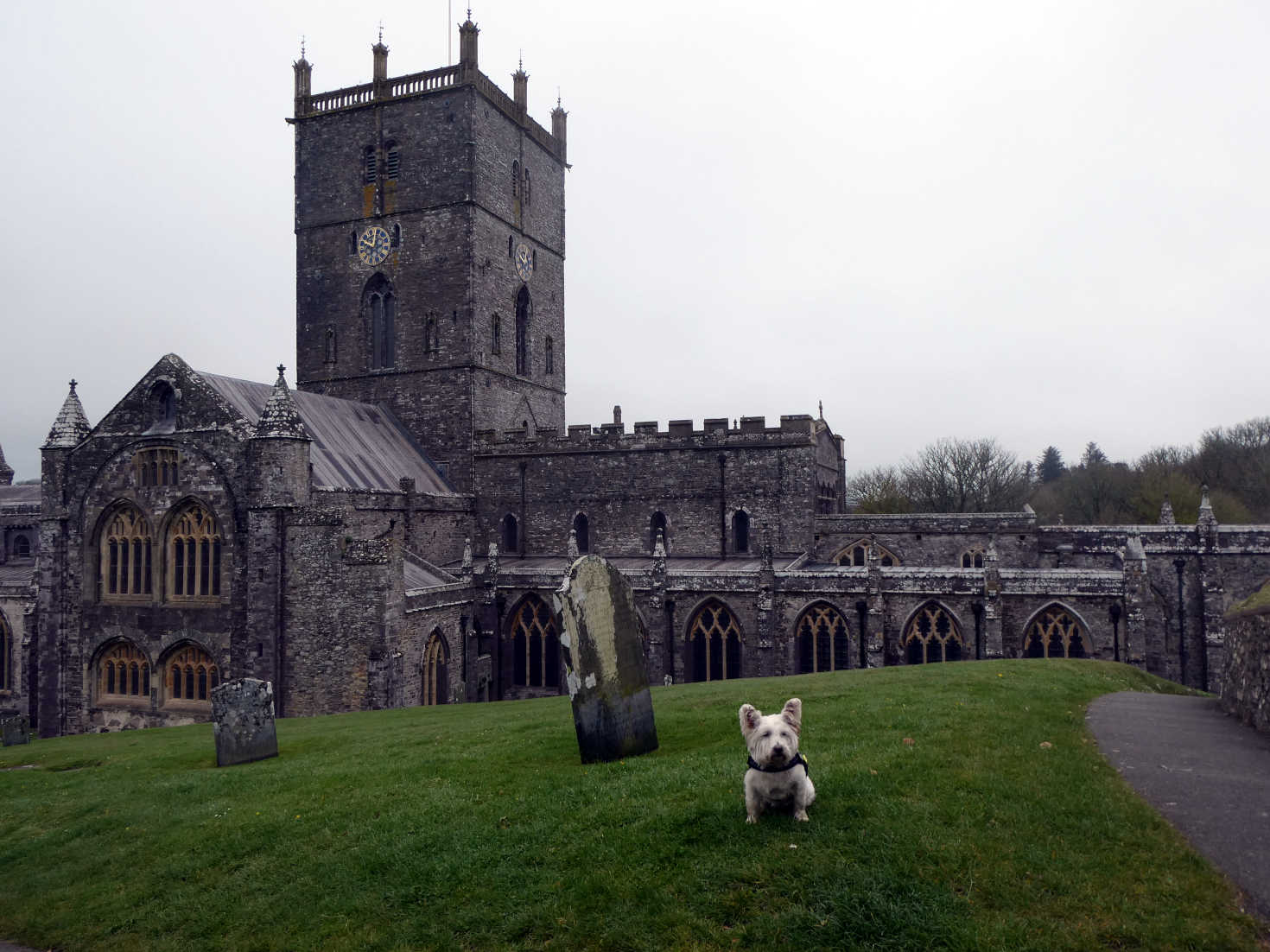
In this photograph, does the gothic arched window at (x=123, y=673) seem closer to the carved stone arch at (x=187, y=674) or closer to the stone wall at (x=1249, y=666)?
the carved stone arch at (x=187, y=674)

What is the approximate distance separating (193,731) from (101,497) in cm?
989

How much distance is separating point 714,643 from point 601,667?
16.5 m

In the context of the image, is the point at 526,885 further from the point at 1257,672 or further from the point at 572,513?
the point at 572,513

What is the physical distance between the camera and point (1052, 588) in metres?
24.2

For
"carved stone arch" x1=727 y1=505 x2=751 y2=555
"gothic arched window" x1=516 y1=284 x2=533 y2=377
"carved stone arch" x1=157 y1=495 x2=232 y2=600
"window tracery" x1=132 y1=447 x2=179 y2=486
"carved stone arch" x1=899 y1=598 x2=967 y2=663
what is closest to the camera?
"carved stone arch" x1=899 y1=598 x2=967 y2=663

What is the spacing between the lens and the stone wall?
475 inches

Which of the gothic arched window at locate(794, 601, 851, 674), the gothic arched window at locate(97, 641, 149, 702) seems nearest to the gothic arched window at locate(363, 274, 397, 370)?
the gothic arched window at locate(97, 641, 149, 702)

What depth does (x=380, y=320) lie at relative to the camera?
1427 inches

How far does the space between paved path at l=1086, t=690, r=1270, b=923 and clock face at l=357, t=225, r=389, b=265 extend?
1233 inches

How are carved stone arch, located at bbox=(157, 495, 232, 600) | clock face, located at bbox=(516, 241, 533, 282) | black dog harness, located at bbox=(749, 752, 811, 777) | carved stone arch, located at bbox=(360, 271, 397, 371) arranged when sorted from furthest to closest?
clock face, located at bbox=(516, 241, 533, 282)
carved stone arch, located at bbox=(360, 271, 397, 371)
carved stone arch, located at bbox=(157, 495, 232, 600)
black dog harness, located at bbox=(749, 752, 811, 777)

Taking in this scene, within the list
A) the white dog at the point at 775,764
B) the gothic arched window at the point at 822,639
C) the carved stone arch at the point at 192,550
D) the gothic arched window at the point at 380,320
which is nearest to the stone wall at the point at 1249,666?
the white dog at the point at 775,764

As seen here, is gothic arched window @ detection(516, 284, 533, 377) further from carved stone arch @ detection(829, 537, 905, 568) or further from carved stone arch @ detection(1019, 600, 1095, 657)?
carved stone arch @ detection(1019, 600, 1095, 657)

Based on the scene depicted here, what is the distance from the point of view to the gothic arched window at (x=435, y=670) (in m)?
25.4

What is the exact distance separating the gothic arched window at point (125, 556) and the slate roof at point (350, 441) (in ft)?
16.3
